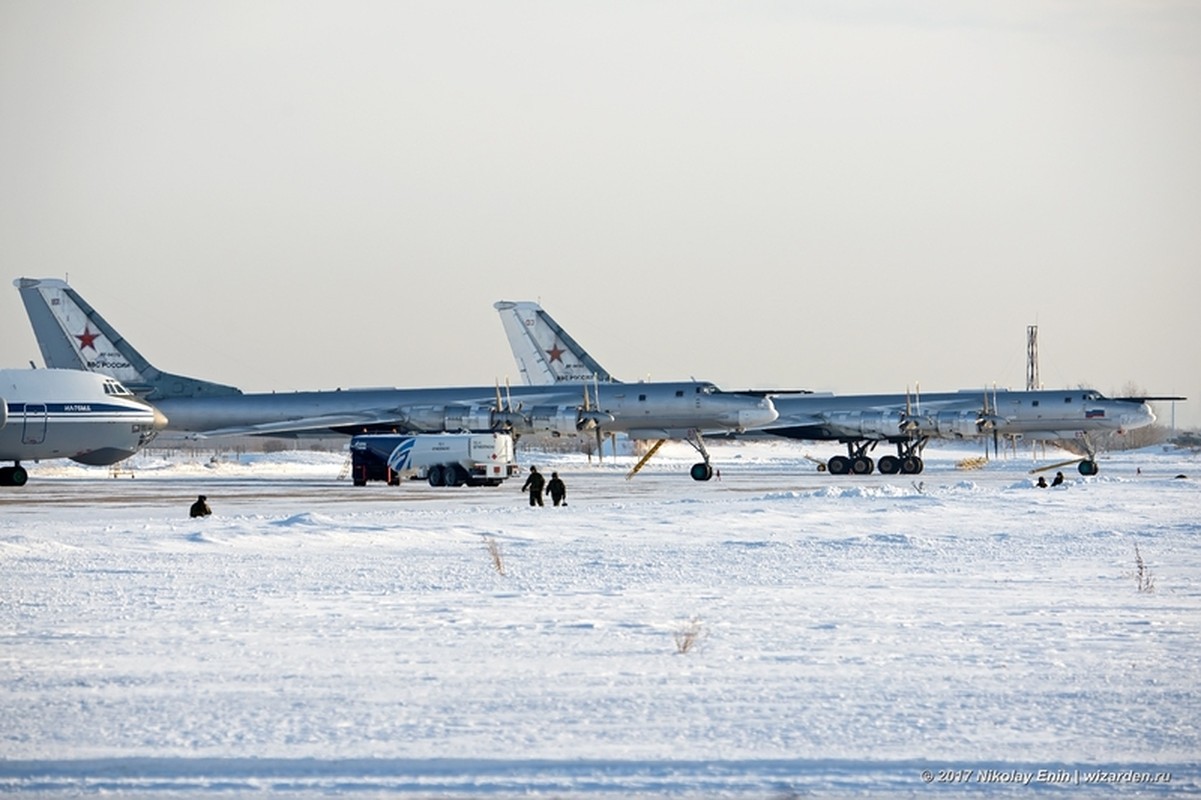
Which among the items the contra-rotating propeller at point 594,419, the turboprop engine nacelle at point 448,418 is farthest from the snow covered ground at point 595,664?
the turboprop engine nacelle at point 448,418

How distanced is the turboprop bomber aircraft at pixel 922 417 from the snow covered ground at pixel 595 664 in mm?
40493

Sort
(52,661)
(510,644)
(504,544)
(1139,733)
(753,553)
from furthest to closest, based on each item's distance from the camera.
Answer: (504,544) < (753,553) < (510,644) < (52,661) < (1139,733)

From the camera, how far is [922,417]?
66.5 m

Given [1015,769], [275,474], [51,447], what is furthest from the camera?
[275,474]

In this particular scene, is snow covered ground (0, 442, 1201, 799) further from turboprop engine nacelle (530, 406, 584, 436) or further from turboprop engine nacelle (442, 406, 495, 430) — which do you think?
turboprop engine nacelle (442, 406, 495, 430)

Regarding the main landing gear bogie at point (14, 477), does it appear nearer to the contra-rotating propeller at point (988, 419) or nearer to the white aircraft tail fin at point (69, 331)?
the white aircraft tail fin at point (69, 331)

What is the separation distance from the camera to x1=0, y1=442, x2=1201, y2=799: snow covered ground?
8.24 m

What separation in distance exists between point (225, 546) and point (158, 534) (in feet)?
7.32

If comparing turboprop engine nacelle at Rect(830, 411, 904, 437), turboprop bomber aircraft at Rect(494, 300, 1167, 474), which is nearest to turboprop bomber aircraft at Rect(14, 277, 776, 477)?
turboprop bomber aircraft at Rect(494, 300, 1167, 474)

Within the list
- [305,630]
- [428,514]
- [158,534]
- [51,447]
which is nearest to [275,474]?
[51,447]

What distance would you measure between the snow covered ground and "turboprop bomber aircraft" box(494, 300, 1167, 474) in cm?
4049

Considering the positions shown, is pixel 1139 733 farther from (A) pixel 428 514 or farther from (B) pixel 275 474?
(B) pixel 275 474

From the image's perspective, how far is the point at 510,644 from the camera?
42.0 feet

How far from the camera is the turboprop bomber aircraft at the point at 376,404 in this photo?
6044 centimetres
